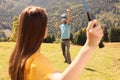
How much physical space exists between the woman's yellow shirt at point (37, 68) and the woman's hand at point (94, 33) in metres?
0.48

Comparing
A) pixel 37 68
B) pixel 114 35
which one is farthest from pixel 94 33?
pixel 114 35

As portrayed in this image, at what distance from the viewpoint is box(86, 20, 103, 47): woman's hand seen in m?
3.14

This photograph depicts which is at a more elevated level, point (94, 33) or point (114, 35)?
point (94, 33)

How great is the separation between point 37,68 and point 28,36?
38 centimetres

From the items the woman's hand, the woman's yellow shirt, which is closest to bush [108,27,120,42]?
the woman's yellow shirt

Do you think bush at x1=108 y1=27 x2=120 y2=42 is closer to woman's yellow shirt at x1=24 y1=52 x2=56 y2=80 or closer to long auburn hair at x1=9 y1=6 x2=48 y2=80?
long auburn hair at x1=9 y1=6 x2=48 y2=80

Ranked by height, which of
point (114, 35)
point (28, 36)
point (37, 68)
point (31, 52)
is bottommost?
point (114, 35)

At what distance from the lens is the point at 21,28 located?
12.0 feet

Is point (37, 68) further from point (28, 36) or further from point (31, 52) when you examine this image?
point (28, 36)

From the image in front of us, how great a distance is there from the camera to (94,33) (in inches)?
123

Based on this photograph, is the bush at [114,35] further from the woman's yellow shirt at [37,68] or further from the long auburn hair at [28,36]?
the woman's yellow shirt at [37,68]

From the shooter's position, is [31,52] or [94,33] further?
[31,52]

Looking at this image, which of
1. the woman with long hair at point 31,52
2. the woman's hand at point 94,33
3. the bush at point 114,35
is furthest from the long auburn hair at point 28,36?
the bush at point 114,35

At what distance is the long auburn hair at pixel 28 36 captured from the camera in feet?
11.7
